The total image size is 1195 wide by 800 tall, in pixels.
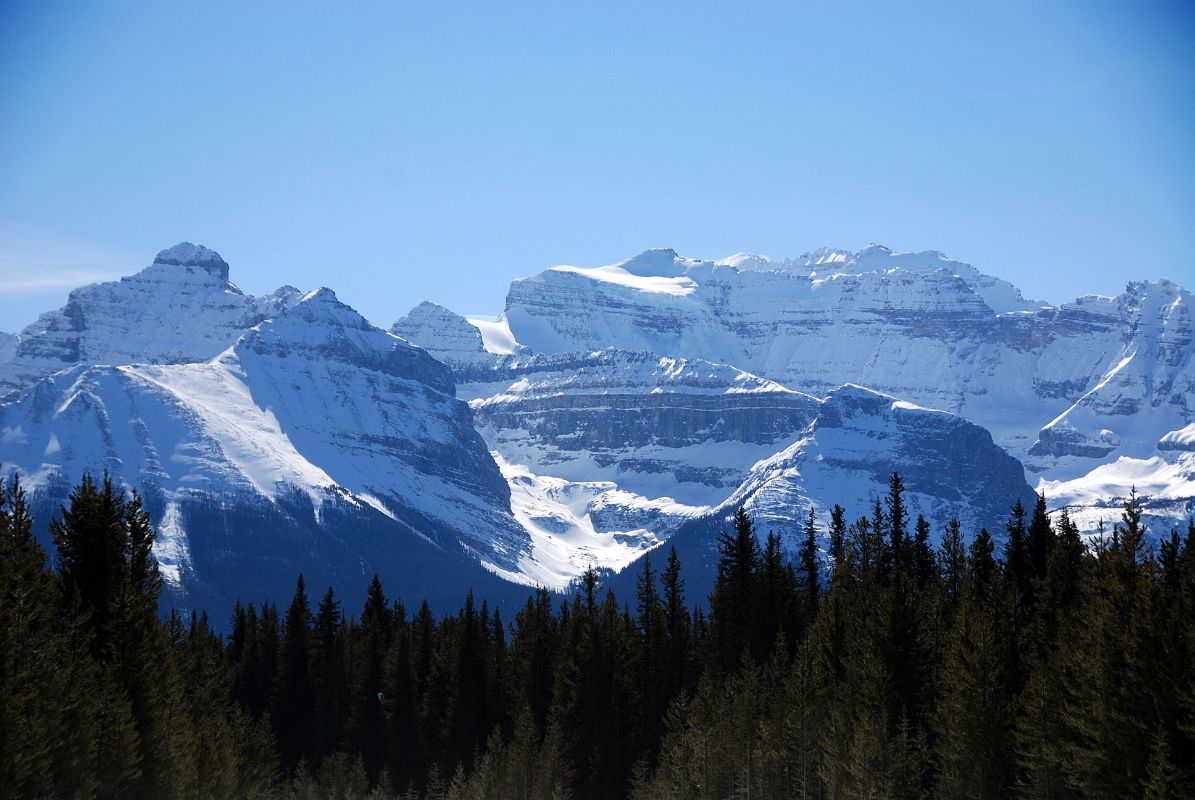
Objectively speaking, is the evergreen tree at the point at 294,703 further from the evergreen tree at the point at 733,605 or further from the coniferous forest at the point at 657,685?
the evergreen tree at the point at 733,605

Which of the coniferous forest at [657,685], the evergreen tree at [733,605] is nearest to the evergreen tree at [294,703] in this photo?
the coniferous forest at [657,685]

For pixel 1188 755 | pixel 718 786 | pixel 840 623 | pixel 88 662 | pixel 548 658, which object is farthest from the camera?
pixel 548 658

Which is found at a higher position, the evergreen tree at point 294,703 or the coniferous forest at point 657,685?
the coniferous forest at point 657,685

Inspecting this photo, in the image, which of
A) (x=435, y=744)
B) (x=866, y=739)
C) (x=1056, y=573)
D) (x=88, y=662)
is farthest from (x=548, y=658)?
(x=88, y=662)

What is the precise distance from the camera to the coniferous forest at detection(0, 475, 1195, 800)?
211 feet

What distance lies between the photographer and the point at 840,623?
329 feet

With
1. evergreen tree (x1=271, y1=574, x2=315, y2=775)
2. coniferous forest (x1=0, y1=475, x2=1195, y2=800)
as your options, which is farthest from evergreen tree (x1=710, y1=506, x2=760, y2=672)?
evergreen tree (x1=271, y1=574, x2=315, y2=775)

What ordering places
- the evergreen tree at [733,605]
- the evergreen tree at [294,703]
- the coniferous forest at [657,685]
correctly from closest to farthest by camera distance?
the coniferous forest at [657,685] < the evergreen tree at [733,605] < the evergreen tree at [294,703]

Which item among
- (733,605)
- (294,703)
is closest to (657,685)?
(733,605)

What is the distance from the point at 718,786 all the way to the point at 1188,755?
117ft

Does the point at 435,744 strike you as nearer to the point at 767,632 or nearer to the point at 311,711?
the point at 311,711

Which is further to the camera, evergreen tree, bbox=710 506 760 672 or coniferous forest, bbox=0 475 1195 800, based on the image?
evergreen tree, bbox=710 506 760 672

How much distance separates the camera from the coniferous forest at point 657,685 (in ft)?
211

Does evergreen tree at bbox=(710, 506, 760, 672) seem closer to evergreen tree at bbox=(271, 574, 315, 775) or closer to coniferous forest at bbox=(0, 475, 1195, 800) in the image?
coniferous forest at bbox=(0, 475, 1195, 800)
